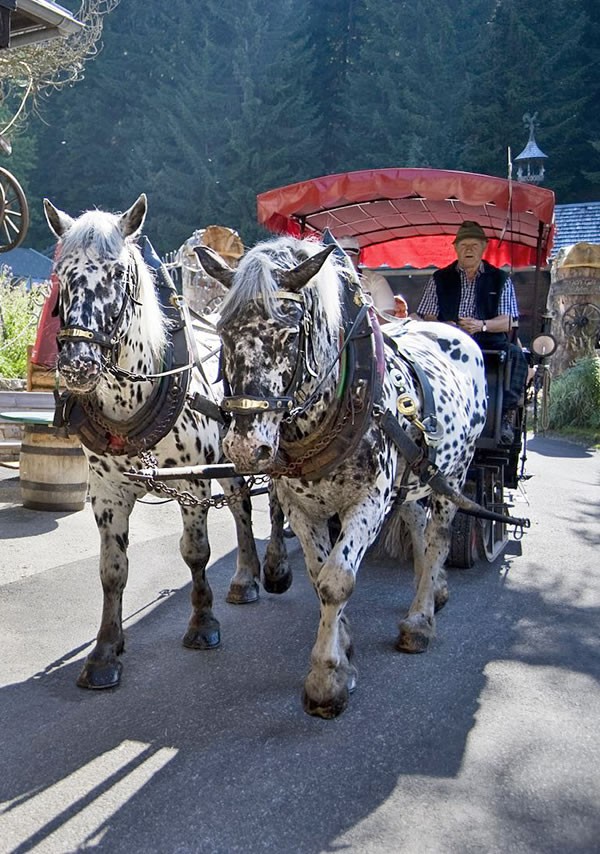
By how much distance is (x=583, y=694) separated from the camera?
3.43 m

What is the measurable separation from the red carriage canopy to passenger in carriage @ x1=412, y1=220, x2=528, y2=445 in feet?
0.75

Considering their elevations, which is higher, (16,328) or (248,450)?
(16,328)

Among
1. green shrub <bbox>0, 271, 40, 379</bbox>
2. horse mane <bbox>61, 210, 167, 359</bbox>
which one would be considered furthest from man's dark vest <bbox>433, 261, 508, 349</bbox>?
green shrub <bbox>0, 271, 40, 379</bbox>

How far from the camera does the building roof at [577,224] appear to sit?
Result: 68.6ft

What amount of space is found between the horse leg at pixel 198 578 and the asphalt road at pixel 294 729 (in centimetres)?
10

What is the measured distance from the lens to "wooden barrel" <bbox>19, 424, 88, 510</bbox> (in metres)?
6.53

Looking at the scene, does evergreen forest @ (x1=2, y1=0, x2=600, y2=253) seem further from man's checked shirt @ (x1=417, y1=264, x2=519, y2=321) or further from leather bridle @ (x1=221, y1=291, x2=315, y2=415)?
leather bridle @ (x1=221, y1=291, x2=315, y2=415)

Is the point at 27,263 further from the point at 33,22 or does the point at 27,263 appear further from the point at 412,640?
the point at 412,640

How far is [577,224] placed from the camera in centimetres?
2138

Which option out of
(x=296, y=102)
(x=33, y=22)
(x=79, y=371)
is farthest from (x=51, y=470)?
(x=296, y=102)

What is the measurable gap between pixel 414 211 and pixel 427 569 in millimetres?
3059

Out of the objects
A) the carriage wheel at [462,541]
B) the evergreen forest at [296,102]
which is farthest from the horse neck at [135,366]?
the evergreen forest at [296,102]

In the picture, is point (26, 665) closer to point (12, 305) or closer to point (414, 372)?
point (414, 372)

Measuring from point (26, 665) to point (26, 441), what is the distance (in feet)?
11.0
